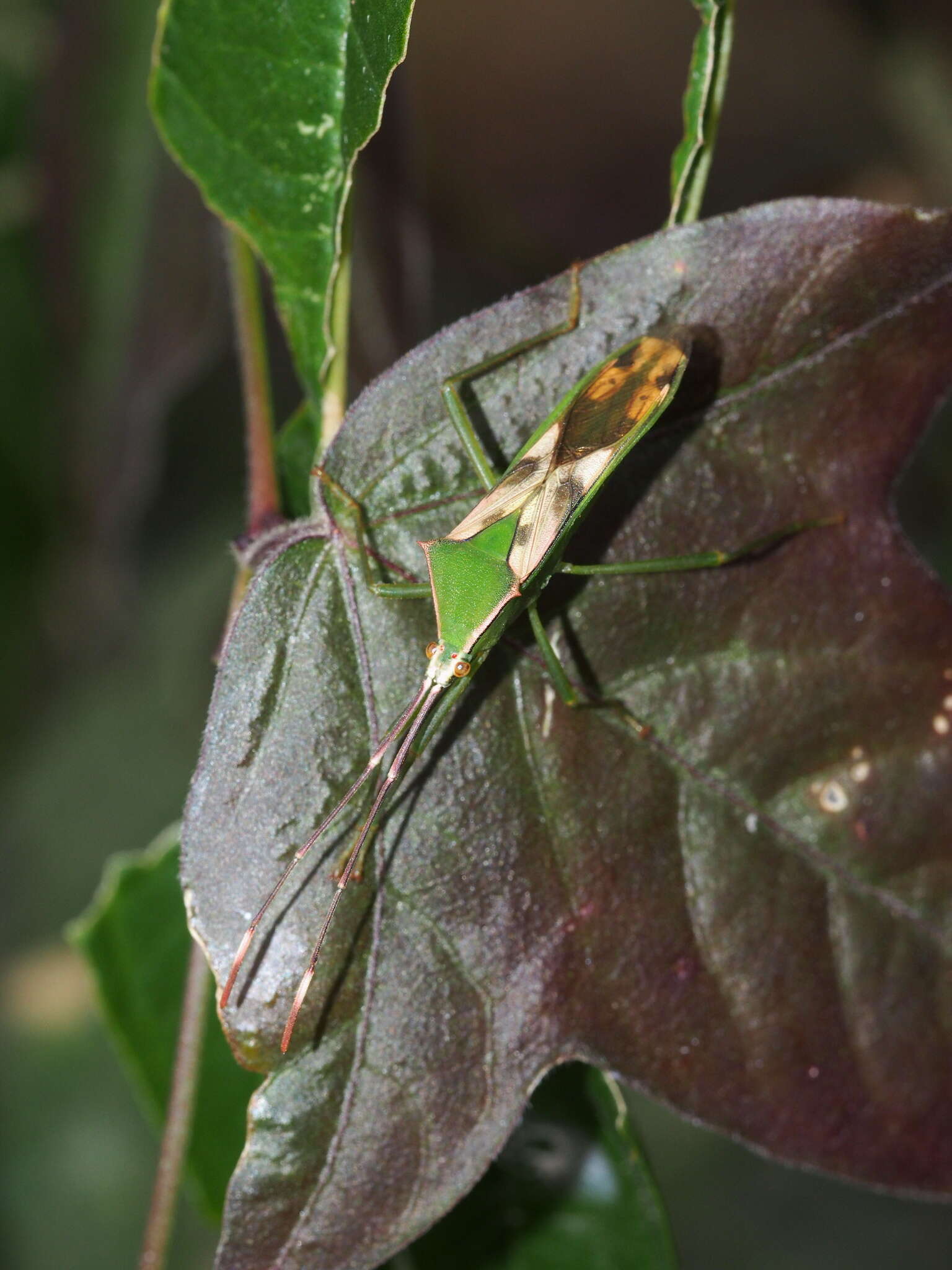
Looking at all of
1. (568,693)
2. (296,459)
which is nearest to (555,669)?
(568,693)

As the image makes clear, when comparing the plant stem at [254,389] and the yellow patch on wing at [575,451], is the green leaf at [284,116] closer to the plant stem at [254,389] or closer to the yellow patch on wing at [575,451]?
the plant stem at [254,389]

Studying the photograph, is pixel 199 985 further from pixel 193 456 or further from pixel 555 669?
pixel 193 456

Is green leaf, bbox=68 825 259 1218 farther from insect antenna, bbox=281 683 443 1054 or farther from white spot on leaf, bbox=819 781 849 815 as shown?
white spot on leaf, bbox=819 781 849 815

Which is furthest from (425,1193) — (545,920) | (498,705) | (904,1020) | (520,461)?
(520,461)

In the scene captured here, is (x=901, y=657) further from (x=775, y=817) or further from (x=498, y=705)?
(x=498, y=705)

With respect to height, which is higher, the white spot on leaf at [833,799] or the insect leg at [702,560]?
the insect leg at [702,560]

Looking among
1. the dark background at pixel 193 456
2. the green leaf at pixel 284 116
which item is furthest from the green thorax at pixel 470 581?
the dark background at pixel 193 456
